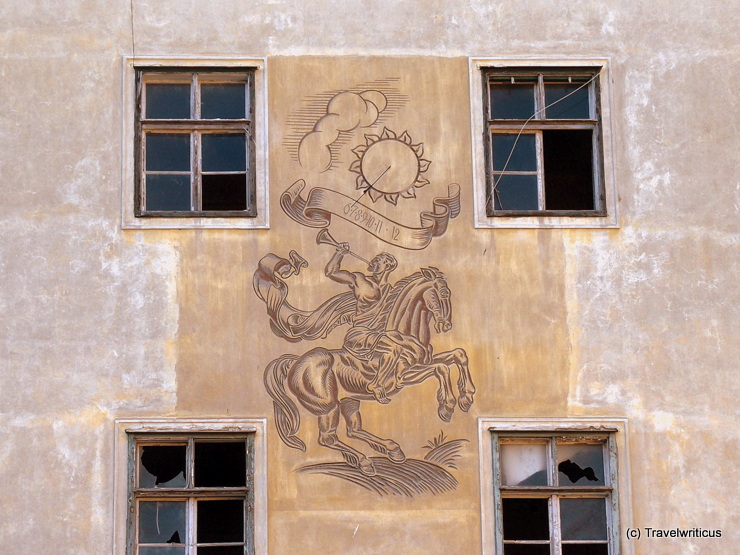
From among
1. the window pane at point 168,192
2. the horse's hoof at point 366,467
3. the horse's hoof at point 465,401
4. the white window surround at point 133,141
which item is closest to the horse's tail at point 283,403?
the horse's hoof at point 366,467

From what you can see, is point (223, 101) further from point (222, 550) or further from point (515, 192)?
point (222, 550)

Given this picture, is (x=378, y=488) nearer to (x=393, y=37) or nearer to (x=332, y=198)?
(x=332, y=198)

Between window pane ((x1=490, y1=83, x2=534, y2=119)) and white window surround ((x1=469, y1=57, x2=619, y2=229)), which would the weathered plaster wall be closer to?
white window surround ((x1=469, y1=57, x2=619, y2=229))

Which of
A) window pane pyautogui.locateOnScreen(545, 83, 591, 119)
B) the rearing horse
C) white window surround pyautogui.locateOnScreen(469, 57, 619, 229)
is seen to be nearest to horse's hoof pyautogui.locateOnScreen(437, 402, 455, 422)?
the rearing horse

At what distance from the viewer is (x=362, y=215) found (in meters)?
11.7

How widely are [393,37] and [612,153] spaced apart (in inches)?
77.6

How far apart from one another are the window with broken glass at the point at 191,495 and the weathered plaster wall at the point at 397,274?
20 cm

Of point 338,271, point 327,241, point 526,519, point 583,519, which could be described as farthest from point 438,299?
point 583,519

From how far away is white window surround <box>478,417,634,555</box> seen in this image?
11133 mm

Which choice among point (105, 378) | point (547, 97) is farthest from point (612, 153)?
point (105, 378)

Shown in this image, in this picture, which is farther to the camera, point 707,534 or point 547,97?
point 547,97

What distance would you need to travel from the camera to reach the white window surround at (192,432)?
1104 centimetres

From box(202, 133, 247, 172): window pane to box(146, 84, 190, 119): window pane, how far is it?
29cm

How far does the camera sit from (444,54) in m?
12.0
